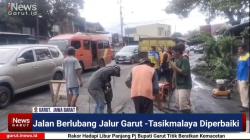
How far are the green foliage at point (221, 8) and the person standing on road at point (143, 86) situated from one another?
40.1 inches

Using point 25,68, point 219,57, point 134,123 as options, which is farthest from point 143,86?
point 25,68

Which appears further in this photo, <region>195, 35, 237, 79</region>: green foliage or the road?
the road

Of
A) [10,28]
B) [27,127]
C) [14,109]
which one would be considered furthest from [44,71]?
[10,28]

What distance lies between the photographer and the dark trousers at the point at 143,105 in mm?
5688

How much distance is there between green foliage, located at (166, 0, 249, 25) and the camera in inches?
201

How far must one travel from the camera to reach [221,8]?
540 cm

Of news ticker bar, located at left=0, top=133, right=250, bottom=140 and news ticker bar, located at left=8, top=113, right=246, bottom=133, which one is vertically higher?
news ticker bar, located at left=8, top=113, right=246, bottom=133

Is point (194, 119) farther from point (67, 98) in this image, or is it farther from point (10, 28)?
point (10, 28)

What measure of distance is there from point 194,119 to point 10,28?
2016 cm

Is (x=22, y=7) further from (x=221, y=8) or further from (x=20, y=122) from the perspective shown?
(x=221, y=8)

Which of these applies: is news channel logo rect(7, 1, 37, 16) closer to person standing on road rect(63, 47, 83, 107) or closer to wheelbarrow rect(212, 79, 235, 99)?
person standing on road rect(63, 47, 83, 107)

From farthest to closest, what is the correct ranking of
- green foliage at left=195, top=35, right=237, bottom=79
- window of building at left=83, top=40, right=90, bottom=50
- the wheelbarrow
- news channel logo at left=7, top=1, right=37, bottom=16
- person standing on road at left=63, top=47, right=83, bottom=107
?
window of building at left=83, top=40, right=90, bottom=50
news channel logo at left=7, top=1, right=37, bottom=16
the wheelbarrow
person standing on road at left=63, top=47, right=83, bottom=107
green foliage at left=195, top=35, right=237, bottom=79

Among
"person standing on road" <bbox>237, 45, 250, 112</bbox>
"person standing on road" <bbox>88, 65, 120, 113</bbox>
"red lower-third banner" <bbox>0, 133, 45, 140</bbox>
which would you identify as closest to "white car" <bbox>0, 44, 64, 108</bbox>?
"person standing on road" <bbox>88, 65, 120, 113</bbox>

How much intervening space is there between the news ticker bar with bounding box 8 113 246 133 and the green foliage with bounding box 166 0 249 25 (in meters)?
1.38
